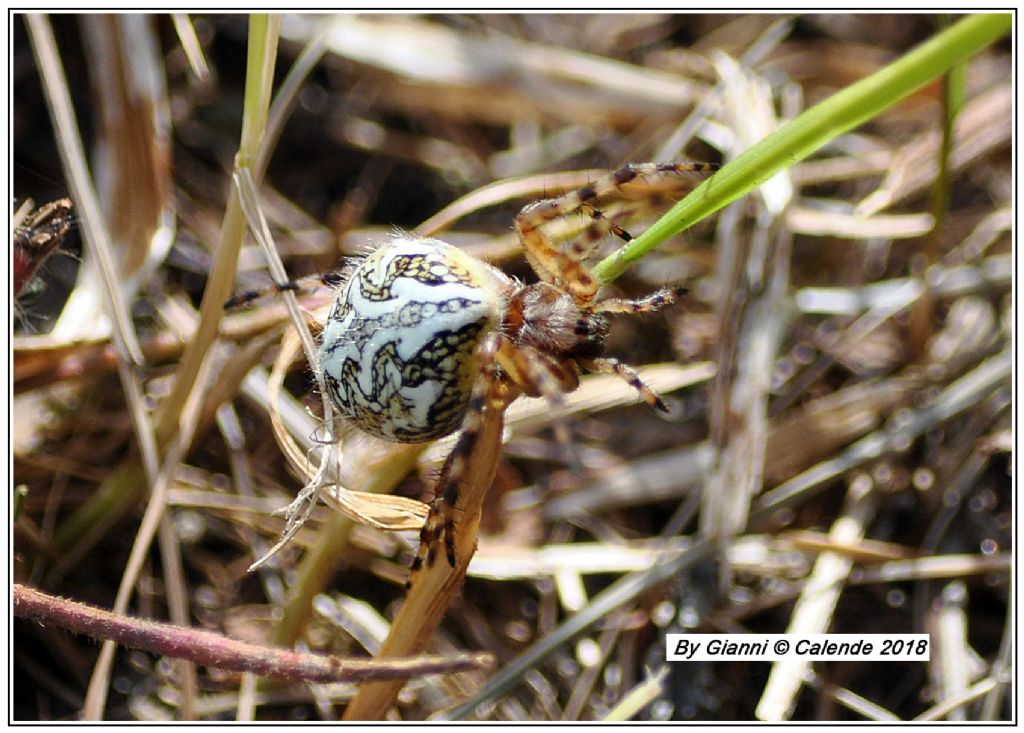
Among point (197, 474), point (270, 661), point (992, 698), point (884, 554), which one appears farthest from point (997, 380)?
point (197, 474)

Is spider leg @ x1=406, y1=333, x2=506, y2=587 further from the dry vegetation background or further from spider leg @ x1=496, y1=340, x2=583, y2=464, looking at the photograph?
the dry vegetation background

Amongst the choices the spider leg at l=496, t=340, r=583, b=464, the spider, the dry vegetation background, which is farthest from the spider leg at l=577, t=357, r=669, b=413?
the dry vegetation background

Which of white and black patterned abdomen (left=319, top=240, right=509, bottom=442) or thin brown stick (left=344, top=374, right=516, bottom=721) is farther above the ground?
white and black patterned abdomen (left=319, top=240, right=509, bottom=442)

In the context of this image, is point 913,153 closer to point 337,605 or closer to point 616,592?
point 616,592

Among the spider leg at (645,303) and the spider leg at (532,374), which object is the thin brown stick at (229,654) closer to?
the spider leg at (532,374)

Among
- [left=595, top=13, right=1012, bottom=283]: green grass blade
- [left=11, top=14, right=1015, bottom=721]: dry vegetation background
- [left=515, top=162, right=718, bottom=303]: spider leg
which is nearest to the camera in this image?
[left=595, top=13, right=1012, bottom=283]: green grass blade

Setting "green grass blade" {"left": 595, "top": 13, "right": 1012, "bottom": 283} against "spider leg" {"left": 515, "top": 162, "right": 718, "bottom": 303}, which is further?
"spider leg" {"left": 515, "top": 162, "right": 718, "bottom": 303}

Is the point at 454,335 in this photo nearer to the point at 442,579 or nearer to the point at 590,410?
the point at 442,579
